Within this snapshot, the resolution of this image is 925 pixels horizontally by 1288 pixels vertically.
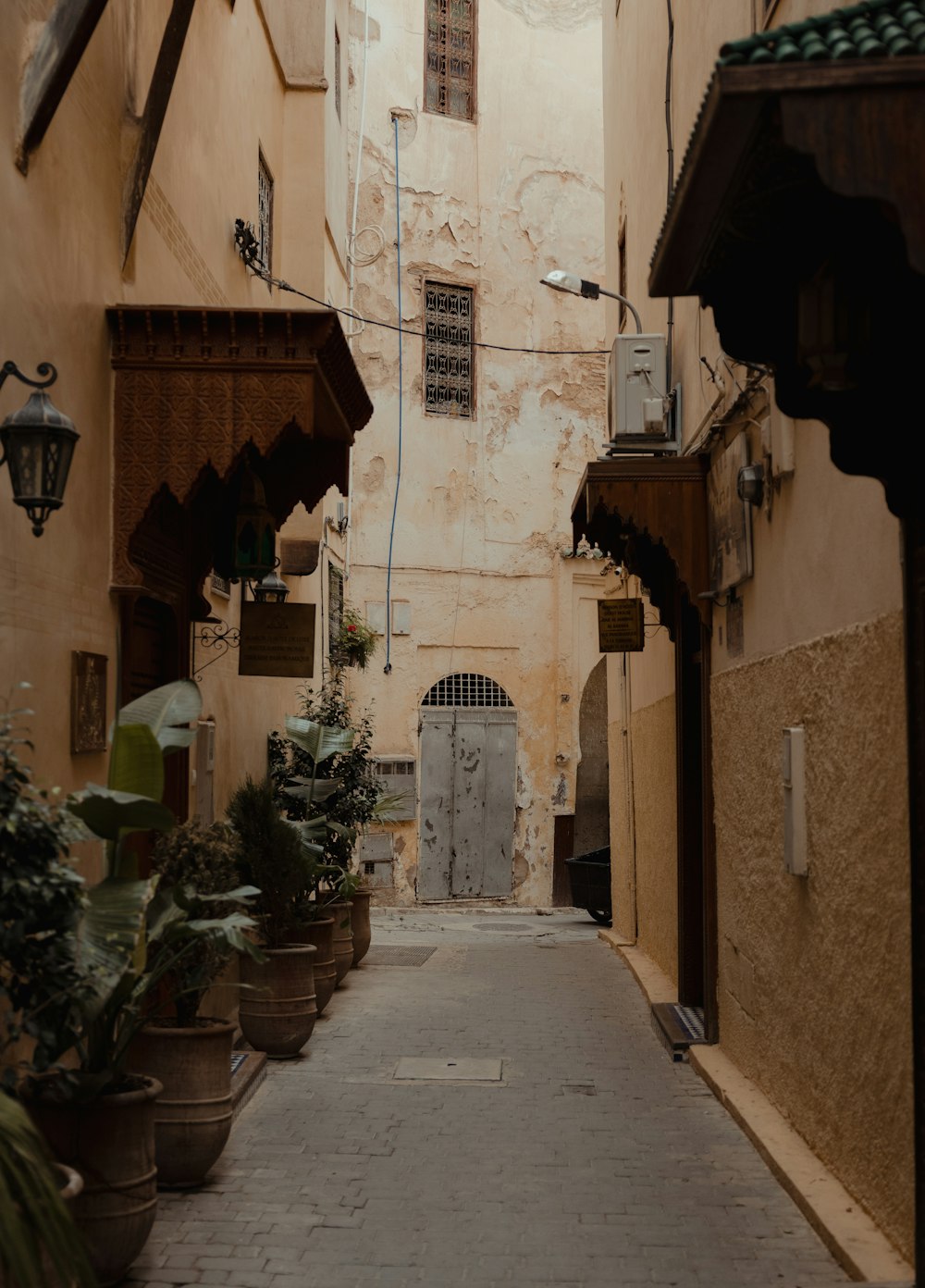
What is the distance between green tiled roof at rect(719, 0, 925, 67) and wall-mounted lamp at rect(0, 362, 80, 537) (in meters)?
2.79

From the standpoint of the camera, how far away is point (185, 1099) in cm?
636

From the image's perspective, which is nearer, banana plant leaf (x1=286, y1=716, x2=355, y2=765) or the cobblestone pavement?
the cobblestone pavement

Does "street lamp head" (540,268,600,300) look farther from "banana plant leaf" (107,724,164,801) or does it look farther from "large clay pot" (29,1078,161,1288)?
"large clay pot" (29,1078,161,1288)

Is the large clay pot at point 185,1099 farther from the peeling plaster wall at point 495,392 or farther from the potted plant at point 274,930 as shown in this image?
the peeling plaster wall at point 495,392

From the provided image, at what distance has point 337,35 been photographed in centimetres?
1734

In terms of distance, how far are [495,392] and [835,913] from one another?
1744cm

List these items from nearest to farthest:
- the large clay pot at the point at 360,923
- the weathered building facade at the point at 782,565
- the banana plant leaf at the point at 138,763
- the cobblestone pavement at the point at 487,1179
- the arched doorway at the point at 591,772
Answer: the weathered building facade at the point at 782,565, the cobblestone pavement at the point at 487,1179, the banana plant leaf at the point at 138,763, the large clay pot at the point at 360,923, the arched doorway at the point at 591,772

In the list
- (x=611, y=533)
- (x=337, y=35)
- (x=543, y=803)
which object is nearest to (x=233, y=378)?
(x=611, y=533)

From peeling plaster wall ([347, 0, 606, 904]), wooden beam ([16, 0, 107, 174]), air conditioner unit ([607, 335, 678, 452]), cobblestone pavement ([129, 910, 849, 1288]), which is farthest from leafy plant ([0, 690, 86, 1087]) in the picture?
peeling plaster wall ([347, 0, 606, 904])

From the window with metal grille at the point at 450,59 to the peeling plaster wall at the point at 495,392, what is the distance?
187 millimetres

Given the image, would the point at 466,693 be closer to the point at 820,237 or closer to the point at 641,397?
the point at 641,397

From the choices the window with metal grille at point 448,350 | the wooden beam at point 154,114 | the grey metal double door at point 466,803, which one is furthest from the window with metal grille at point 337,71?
the grey metal double door at point 466,803

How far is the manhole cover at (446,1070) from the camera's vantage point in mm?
8828

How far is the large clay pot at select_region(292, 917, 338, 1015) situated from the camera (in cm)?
1060
